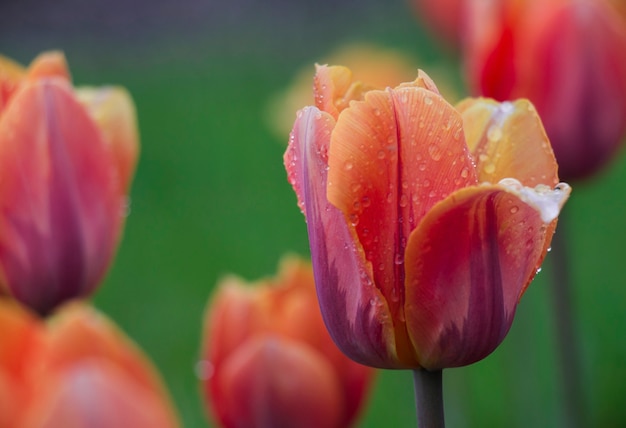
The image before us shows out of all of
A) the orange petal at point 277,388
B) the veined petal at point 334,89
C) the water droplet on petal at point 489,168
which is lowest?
the orange petal at point 277,388

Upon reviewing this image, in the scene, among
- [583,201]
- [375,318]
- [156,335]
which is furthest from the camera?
[583,201]

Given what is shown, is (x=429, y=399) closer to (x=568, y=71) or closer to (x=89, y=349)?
(x=89, y=349)

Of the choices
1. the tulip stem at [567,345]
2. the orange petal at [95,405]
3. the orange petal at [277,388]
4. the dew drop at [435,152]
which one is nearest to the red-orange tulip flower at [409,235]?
the dew drop at [435,152]

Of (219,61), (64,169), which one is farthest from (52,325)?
(219,61)

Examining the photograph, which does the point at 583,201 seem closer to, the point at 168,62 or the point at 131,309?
the point at 131,309

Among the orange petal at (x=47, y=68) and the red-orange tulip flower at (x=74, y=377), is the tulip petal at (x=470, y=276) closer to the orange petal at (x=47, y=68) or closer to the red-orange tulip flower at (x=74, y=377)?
the red-orange tulip flower at (x=74, y=377)

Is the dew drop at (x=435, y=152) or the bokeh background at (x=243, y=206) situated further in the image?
the bokeh background at (x=243, y=206)

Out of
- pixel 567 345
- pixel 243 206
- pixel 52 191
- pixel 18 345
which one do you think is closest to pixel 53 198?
pixel 52 191
